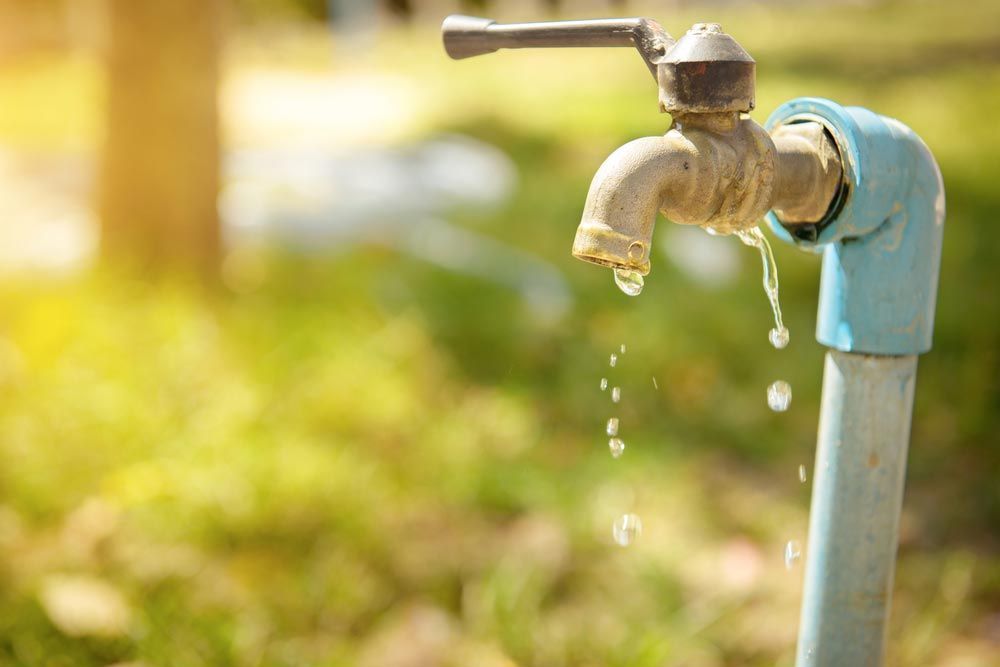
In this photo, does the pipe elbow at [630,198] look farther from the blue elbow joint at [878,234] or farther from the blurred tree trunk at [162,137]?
the blurred tree trunk at [162,137]

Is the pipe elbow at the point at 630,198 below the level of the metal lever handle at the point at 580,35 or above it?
below

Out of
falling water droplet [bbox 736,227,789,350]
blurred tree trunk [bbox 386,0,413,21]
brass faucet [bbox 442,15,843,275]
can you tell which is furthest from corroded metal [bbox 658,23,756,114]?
blurred tree trunk [bbox 386,0,413,21]

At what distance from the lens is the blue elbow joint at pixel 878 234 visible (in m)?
1.09

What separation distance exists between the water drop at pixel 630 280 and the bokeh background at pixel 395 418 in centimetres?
92

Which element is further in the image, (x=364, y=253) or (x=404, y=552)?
(x=364, y=253)

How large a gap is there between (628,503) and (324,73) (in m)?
7.92

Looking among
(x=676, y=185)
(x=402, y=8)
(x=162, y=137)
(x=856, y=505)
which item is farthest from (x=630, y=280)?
(x=402, y=8)

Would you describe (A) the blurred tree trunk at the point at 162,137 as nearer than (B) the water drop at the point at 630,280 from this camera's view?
No

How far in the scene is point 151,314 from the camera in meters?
2.96

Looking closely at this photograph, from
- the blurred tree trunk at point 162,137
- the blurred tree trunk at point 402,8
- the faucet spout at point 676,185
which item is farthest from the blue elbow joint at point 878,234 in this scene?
the blurred tree trunk at point 402,8

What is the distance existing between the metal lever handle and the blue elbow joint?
0.22 meters

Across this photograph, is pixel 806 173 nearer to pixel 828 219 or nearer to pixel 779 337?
pixel 828 219

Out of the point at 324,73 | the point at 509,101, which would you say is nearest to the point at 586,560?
the point at 509,101

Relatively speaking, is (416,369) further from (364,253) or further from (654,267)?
(654,267)
